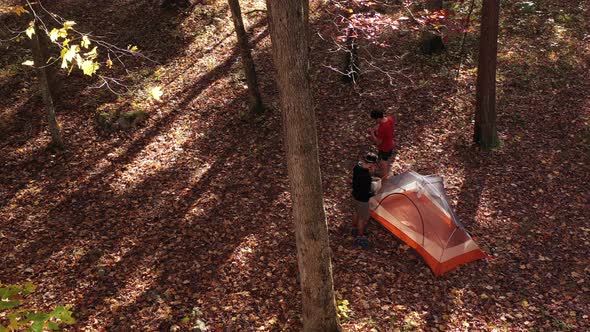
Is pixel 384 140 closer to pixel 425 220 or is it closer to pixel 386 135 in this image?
pixel 386 135

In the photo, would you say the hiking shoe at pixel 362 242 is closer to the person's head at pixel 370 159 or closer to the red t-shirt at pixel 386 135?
the person's head at pixel 370 159

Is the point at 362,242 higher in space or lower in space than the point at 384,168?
lower

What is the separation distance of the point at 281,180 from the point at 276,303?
11.3 ft

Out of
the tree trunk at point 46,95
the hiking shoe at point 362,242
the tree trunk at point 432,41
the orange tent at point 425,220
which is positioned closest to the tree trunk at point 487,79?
the orange tent at point 425,220

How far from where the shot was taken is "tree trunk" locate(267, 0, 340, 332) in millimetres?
4602

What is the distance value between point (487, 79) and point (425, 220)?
4.60 meters

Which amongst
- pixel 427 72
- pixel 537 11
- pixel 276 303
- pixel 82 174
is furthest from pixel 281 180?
pixel 537 11

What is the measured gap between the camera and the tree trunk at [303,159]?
4.60 m

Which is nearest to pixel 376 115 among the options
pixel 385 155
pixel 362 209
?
pixel 385 155

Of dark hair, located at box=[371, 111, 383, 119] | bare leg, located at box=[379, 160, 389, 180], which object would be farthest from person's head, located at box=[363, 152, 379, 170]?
dark hair, located at box=[371, 111, 383, 119]

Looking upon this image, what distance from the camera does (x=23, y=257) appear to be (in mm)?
8336

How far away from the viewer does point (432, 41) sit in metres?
14.3

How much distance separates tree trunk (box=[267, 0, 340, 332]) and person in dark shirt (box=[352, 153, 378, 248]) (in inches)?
96.0

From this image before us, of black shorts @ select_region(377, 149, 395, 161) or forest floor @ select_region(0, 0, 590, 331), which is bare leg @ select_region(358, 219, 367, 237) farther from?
black shorts @ select_region(377, 149, 395, 161)
